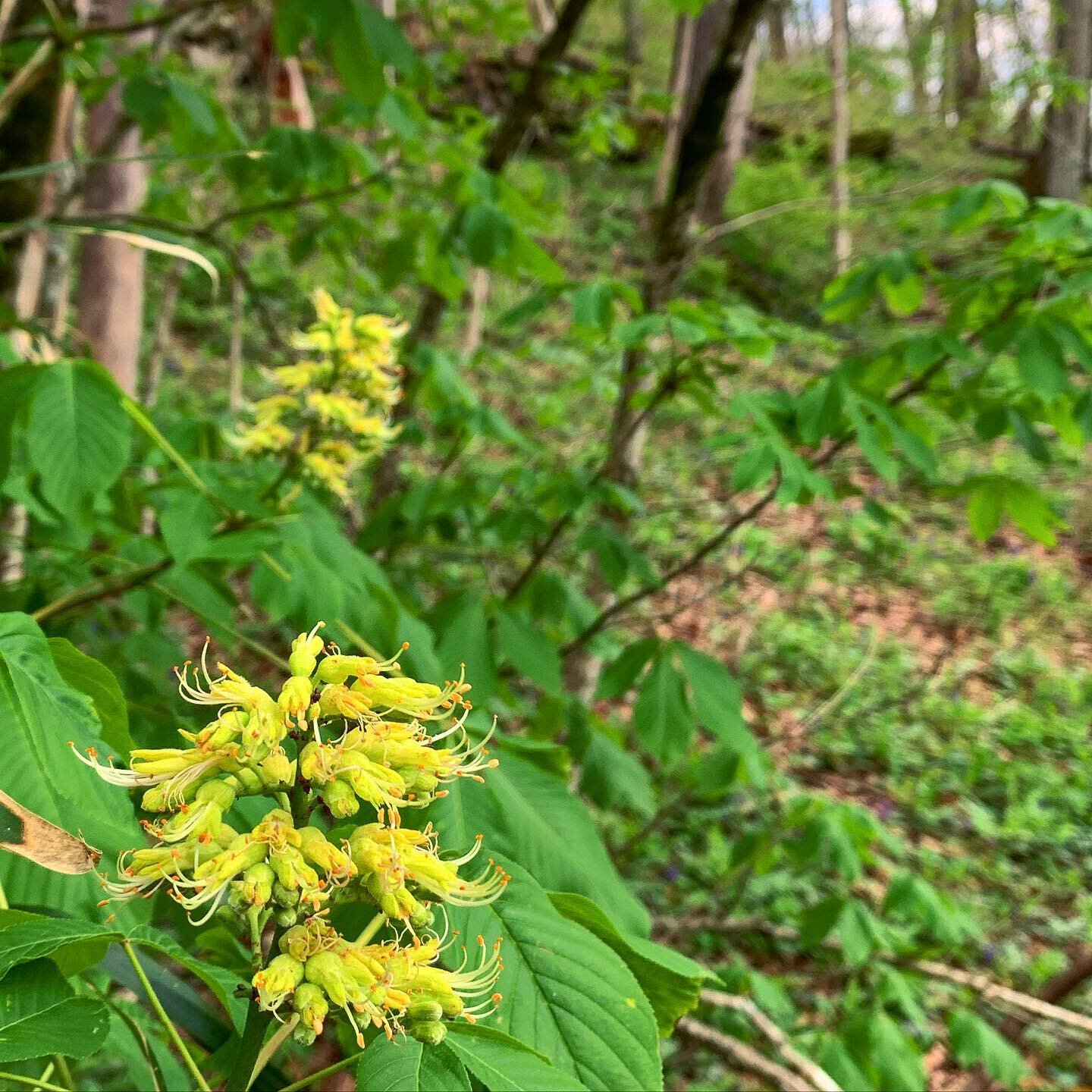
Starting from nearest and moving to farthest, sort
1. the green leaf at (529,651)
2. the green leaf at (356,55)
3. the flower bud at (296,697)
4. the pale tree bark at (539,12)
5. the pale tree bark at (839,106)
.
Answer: the flower bud at (296,697) → the green leaf at (356,55) → the green leaf at (529,651) → the pale tree bark at (539,12) → the pale tree bark at (839,106)

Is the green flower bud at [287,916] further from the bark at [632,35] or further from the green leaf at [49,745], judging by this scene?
the bark at [632,35]

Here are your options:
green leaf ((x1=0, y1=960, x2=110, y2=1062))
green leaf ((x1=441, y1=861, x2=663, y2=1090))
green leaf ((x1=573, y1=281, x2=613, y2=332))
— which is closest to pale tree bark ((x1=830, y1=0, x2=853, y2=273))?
green leaf ((x1=573, y1=281, x2=613, y2=332))

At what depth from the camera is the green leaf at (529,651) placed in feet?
6.63

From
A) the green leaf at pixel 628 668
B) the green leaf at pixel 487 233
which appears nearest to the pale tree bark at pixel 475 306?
the green leaf at pixel 487 233

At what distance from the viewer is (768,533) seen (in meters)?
7.31

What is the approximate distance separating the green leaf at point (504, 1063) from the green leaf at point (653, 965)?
0.16 meters

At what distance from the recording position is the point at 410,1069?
62 cm

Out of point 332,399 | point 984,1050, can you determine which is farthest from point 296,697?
point 984,1050

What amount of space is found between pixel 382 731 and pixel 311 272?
27.4 ft

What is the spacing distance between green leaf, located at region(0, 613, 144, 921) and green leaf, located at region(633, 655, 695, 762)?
61.1 inches

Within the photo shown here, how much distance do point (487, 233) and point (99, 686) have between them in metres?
1.68

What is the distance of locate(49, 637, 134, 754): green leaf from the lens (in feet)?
2.67

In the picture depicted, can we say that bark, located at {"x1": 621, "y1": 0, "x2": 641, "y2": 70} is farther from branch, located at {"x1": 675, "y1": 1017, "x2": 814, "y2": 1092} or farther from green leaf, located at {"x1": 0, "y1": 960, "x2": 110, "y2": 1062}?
green leaf, located at {"x1": 0, "y1": 960, "x2": 110, "y2": 1062}

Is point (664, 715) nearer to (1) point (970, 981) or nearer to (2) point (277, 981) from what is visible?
(1) point (970, 981)
